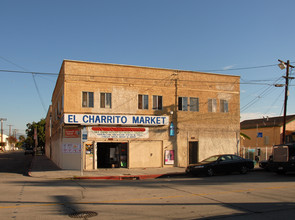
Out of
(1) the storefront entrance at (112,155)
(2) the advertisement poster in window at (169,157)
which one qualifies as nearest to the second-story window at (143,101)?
(1) the storefront entrance at (112,155)

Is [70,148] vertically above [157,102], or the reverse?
[157,102]

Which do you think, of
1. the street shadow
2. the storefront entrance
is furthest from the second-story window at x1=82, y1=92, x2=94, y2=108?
the street shadow

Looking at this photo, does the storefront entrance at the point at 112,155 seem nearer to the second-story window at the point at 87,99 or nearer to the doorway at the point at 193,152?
the second-story window at the point at 87,99

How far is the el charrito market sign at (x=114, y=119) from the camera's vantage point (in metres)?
21.0

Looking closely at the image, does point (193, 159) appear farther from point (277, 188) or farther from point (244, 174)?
point (277, 188)

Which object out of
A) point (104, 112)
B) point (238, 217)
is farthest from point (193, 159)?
point (238, 217)

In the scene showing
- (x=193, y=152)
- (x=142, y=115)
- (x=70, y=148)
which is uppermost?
(x=142, y=115)

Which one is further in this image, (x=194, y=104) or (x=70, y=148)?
(x=194, y=104)

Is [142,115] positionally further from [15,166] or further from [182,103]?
[15,166]

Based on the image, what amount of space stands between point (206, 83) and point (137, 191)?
15.9 m

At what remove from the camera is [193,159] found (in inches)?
995

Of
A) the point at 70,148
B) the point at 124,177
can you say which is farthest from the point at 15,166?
the point at 124,177

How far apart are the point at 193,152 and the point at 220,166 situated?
605cm

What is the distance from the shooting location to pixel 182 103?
82.4 ft
